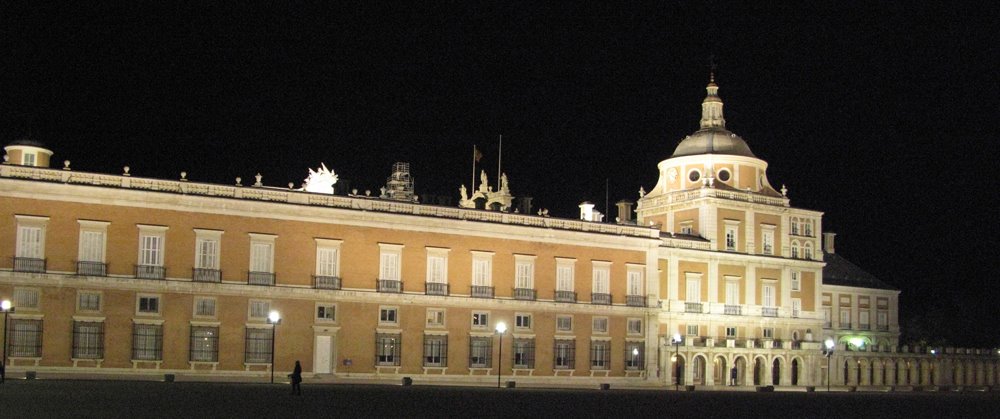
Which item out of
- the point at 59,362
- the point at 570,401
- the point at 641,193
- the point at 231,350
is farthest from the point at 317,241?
the point at 641,193

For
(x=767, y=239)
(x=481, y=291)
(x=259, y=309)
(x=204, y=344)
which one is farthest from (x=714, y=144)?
(x=204, y=344)

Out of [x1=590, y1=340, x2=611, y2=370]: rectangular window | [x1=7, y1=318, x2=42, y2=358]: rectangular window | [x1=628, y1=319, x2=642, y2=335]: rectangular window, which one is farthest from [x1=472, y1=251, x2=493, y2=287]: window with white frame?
[x1=7, y1=318, x2=42, y2=358]: rectangular window

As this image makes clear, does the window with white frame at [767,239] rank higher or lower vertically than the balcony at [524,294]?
higher

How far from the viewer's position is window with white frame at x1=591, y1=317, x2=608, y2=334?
7488cm

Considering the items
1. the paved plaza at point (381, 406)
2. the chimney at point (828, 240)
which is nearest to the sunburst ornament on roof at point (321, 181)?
the paved plaza at point (381, 406)

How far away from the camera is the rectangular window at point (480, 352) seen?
6981cm

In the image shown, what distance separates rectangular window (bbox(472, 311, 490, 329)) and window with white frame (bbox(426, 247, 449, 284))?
2.54m

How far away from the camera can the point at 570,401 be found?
139 feet

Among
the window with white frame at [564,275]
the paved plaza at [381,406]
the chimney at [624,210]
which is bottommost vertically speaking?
the paved plaza at [381,406]

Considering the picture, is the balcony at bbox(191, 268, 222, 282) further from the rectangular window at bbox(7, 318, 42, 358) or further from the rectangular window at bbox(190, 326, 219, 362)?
the rectangular window at bbox(7, 318, 42, 358)

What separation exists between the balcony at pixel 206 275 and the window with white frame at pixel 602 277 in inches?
888

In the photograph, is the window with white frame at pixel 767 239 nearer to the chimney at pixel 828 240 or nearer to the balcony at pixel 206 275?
the chimney at pixel 828 240

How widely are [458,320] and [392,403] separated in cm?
3254

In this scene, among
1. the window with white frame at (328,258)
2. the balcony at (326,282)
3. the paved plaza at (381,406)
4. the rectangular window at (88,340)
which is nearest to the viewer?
the paved plaza at (381,406)
